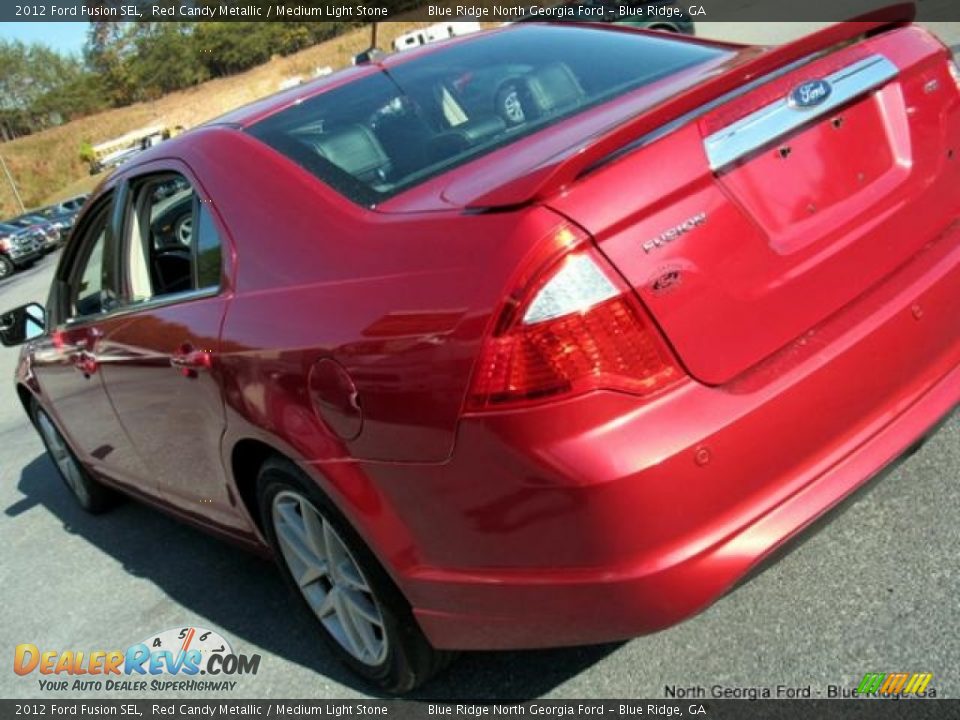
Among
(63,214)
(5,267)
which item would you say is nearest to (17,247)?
(5,267)

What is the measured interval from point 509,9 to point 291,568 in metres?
41.6

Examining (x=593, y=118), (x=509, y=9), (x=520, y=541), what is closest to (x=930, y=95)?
(x=593, y=118)

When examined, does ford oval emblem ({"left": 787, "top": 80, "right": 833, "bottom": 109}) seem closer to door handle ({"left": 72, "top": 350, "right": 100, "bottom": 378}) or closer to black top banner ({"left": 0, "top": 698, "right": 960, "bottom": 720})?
black top banner ({"left": 0, "top": 698, "right": 960, "bottom": 720})

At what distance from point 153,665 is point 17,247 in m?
26.0

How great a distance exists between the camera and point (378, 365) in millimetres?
2250

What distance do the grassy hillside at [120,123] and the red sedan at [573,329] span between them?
56.3 meters

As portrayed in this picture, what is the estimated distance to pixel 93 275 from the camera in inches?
163

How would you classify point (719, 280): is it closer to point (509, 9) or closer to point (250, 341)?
point (250, 341)

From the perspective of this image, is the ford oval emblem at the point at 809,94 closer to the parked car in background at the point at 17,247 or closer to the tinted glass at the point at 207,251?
the tinted glass at the point at 207,251

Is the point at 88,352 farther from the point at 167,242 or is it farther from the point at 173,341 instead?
the point at 173,341

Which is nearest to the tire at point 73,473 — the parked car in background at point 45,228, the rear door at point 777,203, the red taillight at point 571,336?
the red taillight at point 571,336

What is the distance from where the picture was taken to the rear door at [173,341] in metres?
3.02

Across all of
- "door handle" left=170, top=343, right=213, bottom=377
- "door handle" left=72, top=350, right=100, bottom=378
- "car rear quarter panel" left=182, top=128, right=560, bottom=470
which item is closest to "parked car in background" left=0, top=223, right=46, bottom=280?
"door handle" left=72, top=350, right=100, bottom=378

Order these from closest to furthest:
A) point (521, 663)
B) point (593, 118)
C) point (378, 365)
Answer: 1. point (378, 365)
2. point (593, 118)
3. point (521, 663)
